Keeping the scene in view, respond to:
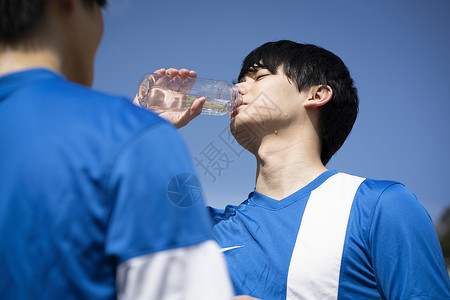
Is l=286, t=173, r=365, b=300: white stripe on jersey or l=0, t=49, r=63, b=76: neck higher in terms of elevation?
l=0, t=49, r=63, b=76: neck

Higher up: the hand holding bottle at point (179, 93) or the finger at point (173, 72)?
the finger at point (173, 72)

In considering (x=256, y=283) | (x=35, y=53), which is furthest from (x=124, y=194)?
(x=256, y=283)

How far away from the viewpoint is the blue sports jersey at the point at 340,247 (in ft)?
7.04

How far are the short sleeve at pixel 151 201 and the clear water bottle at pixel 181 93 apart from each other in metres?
2.44

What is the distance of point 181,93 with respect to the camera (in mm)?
3580

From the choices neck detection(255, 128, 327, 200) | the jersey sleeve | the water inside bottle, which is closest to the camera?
the jersey sleeve

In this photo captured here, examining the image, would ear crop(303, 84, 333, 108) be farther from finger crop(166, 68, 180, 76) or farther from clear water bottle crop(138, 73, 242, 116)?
finger crop(166, 68, 180, 76)

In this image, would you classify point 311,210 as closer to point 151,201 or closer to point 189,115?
point 189,115

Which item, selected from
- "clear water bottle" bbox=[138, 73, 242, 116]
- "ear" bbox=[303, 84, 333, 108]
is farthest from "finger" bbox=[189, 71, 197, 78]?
"ear" bbox=[303, 84, 333, 108]

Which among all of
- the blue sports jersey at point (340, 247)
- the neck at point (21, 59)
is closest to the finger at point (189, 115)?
the blue sports jersey at point (340, 247)

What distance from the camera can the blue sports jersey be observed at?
84.4 inches

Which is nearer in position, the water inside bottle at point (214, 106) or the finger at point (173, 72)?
the finger at point (173, 72)

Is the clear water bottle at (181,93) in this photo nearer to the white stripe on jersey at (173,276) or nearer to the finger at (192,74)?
the finger at (192,74)

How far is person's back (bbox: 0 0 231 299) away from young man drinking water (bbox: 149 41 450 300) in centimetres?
153
